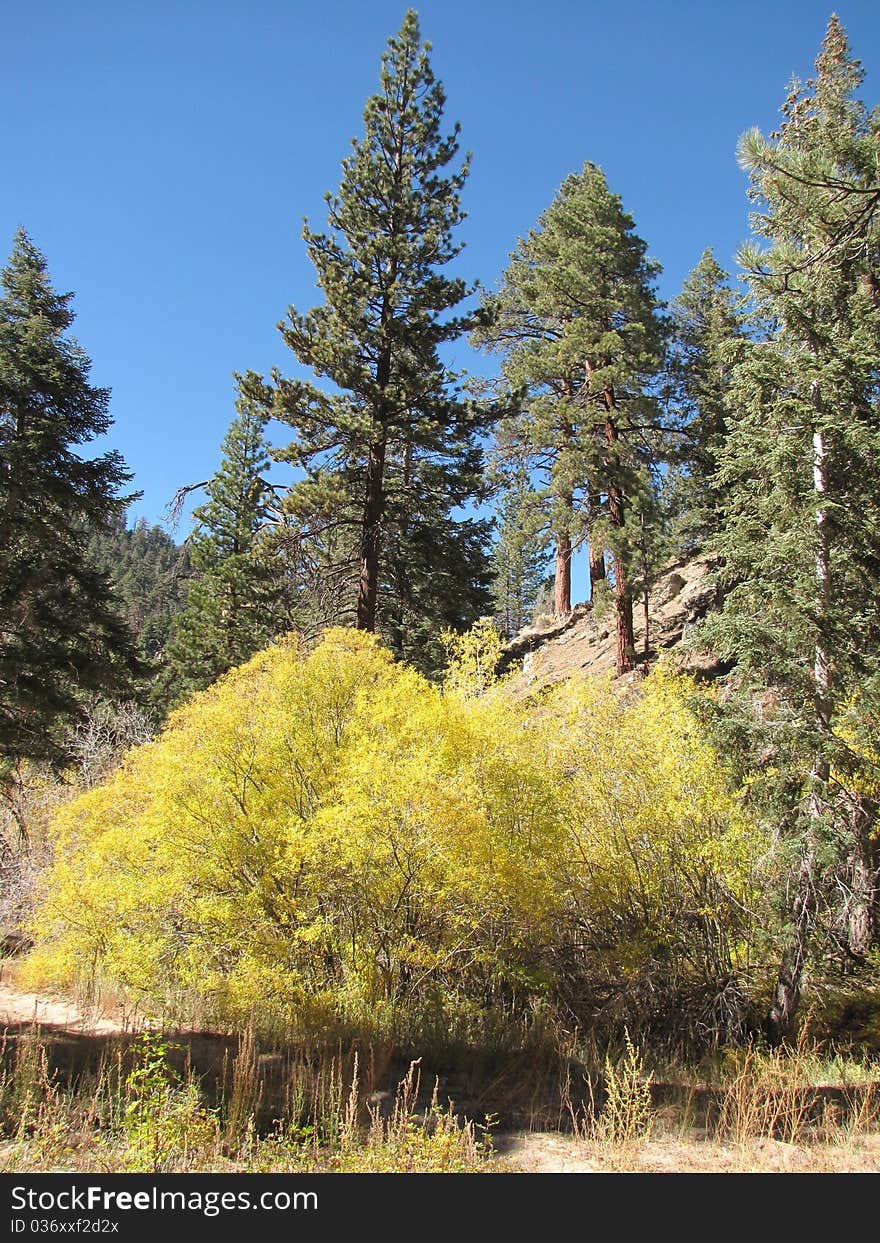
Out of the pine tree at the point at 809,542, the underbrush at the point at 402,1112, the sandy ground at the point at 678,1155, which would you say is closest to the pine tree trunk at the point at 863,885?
the pine tree at the point at 809,542

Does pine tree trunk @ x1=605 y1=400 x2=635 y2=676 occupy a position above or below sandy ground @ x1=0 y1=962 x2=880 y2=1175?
above

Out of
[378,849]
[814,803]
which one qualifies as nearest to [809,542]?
[814,803]

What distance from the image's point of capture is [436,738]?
818 centimetres

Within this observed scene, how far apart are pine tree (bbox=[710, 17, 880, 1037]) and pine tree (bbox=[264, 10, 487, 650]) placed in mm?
7033

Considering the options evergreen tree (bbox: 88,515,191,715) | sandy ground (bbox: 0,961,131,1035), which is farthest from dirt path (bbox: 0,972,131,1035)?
evergreen tree (bbox: 88,515,191,715)

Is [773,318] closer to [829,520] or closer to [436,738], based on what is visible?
[829,520]

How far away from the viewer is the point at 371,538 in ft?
46.7

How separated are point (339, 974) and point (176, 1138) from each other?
3.94 metres

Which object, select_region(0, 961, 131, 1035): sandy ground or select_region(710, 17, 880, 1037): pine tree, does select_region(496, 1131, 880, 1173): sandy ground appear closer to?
select_region(710, 17, 880, 1037): pine tree

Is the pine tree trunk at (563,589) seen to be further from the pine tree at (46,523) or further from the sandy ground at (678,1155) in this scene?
the sandy ground at (678,1155)

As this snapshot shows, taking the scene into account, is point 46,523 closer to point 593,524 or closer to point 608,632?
point 593,524

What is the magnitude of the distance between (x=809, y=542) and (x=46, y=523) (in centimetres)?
1345

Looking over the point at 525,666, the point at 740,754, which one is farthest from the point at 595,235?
the point at 740,754

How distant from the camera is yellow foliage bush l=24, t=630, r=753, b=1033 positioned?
7.63 metres
